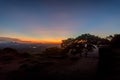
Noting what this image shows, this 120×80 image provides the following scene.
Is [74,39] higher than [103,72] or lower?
higher

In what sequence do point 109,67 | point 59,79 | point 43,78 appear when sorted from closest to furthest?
point 109,67 → point 59,79 → point 43,78

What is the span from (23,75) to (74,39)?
1121 centimetres

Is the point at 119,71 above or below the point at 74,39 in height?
below

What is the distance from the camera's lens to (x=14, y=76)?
22562 millimetres

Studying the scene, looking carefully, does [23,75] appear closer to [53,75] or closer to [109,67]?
[53,75]

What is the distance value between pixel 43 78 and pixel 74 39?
12.0 meters

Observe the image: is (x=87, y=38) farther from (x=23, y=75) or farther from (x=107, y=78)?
(x=107, y=78)

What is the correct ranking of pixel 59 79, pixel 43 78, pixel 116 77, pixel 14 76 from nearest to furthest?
pixel 116 77, pixel 59 79, pixel 43 78, pixel 14 76

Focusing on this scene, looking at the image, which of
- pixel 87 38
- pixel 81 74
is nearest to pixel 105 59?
pixel 81 74

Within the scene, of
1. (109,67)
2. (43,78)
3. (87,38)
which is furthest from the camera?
(87,38)

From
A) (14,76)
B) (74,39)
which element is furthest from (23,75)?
(74,39)

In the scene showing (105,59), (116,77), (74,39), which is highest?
(74,39)

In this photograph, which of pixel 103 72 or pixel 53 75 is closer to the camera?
pixel 103 72

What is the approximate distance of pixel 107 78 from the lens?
43.2 feet
